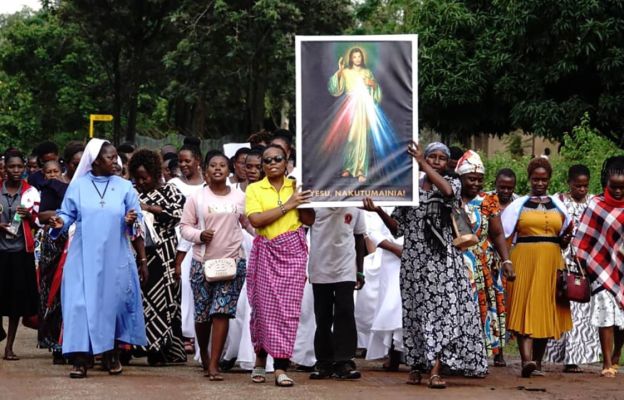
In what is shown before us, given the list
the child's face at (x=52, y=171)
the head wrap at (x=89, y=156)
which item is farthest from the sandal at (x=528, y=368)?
the child's face at (x=52, y=171)

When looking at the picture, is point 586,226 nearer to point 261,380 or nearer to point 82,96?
point 261,380

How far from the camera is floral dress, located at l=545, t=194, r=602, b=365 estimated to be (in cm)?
1211

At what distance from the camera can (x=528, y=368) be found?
427 inches

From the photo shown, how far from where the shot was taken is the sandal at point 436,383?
988 centimetres

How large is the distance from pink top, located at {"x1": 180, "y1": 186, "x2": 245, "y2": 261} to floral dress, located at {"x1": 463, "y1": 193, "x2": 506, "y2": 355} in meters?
2.02

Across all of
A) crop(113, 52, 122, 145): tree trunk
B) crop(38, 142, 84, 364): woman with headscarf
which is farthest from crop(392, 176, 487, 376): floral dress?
crop(113, 52, 122, 145): tree trunk

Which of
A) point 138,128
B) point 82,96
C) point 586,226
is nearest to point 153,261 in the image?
point 586,226

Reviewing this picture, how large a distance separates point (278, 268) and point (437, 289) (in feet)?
4.08

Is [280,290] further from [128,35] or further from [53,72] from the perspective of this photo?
[53,72]

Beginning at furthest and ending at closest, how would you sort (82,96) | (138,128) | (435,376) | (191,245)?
(138,128) → (82,96) → (191,245) → (435,376)

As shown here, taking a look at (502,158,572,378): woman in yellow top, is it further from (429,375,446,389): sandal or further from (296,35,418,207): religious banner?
(296,35,418,207): religious banner

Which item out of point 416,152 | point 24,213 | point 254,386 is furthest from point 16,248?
point 416,152

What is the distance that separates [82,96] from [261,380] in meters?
39.1

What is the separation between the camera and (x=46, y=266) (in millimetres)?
11719
